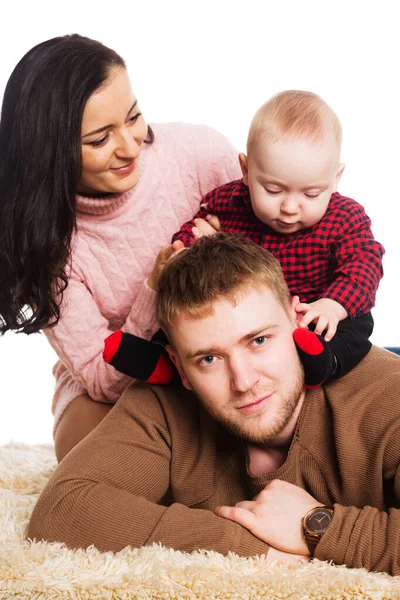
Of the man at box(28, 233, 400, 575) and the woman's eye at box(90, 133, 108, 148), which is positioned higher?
the woman's eye at box(90, 133, 108, 148)

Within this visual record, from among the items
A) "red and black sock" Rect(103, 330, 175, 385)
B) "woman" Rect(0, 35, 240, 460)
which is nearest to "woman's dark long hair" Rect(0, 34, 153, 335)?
"woman" Rect(0, 35, 240, 460)

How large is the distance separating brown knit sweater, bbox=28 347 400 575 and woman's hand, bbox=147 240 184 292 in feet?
1.02


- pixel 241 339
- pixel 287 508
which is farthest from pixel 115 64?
pixel 287 508

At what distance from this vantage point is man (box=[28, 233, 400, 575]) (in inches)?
73.9

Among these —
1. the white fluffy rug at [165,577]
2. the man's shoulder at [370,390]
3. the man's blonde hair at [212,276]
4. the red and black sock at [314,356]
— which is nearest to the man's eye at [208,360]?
the man's blonde hair at [212,276]

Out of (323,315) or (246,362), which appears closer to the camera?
(246,362)

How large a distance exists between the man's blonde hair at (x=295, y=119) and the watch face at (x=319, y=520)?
34.7 inches

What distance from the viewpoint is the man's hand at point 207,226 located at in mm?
2390

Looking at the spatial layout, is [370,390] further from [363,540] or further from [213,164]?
[213,164]

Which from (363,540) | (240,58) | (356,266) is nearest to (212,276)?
(356,266)

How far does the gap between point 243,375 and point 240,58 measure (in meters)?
2.37

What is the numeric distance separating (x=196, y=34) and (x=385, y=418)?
2.47m

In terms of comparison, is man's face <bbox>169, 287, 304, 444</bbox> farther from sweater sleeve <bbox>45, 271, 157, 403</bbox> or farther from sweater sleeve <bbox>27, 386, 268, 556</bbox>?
sweater sleeve <bbox>45, 271, 157, 403</bbox>

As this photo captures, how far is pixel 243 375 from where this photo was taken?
75.4 inches
